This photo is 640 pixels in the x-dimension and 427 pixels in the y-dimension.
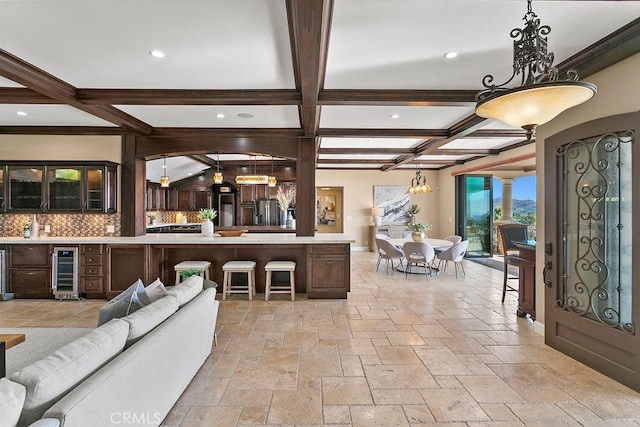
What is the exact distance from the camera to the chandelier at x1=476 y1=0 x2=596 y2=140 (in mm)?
1617

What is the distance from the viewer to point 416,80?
133 inches

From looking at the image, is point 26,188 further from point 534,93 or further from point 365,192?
point 365,192

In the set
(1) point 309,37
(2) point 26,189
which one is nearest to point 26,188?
(2) point 26,189

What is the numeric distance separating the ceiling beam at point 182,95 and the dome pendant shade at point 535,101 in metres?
2.33

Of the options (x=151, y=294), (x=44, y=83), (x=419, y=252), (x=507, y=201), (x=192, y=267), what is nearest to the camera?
(x=151, y=294)

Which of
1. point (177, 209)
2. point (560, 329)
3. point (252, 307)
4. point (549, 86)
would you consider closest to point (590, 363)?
point (560, 329)

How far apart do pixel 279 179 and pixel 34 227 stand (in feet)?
17.9

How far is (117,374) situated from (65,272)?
443 cm

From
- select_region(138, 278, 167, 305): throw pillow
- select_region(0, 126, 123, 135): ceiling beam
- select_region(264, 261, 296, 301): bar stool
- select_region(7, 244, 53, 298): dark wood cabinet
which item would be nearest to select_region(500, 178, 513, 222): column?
select_region(264, 261, 296, 301): bar stool

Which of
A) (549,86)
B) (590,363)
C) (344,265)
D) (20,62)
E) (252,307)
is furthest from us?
(344,265)

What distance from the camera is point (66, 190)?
509 cm

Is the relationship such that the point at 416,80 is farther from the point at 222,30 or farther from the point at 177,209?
the point at 177,209

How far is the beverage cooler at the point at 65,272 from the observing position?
4719 millimetres

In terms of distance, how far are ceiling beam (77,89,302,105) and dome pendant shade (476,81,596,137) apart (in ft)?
7.63
